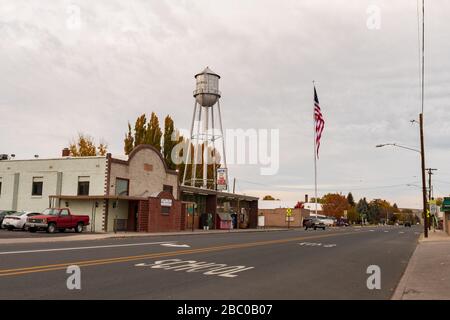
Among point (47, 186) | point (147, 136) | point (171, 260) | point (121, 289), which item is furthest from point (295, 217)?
point (121, 289)

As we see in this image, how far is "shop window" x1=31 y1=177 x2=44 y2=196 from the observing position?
4188 centimetres

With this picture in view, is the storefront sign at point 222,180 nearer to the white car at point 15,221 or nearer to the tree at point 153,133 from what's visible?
the tree at point 153,133

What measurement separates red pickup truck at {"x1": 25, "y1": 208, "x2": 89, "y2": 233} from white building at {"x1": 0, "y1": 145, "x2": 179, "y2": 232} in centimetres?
296

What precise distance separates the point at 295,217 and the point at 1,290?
89431mm

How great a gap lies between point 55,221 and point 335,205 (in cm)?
11053

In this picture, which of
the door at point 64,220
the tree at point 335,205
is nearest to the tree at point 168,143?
the door at point 64,220

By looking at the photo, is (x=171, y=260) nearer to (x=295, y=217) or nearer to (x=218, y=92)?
(x=218, y=92)

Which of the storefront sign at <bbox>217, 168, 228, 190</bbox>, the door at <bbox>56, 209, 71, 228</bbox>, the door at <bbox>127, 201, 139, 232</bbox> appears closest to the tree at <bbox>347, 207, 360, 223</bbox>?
the storefront sign at <bbox>217, 168, 228, 190</bbox>

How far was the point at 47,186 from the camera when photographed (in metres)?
41.4

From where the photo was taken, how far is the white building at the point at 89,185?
3888cm

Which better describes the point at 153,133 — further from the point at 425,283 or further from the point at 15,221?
the point at 425,283

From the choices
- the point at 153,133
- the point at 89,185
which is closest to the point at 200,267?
the point at 89,185

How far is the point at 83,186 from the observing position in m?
40.0
